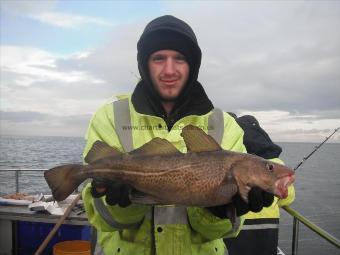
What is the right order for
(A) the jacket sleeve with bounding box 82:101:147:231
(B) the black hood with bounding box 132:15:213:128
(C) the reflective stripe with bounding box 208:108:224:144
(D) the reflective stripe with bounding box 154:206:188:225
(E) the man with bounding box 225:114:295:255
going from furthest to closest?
(E) the man with bounding box 225:114:295:255
(B) the black hood with bounding box 132:15:213:128
(C) the reflective stripe with bounding box 208:108:224:144
(D) the reflective stripe with bounding box 154:206:188:225
(A) the jacket sleeve with bounding box 82:101:147:231

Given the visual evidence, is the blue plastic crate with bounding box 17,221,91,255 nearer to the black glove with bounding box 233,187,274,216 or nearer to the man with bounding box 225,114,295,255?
the man with bounding box 225,114,295,255

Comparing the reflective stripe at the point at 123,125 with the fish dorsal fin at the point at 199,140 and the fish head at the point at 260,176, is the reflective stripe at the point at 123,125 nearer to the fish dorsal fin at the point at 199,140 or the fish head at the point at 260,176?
the fish dorsal fin at the point at 199,140

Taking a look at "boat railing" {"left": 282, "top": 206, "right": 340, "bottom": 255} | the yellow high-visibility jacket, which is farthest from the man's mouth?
"boat railing" {"left": 282, "top": 206, "right": 340, "bottom": 255}

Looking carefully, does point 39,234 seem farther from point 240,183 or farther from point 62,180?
point 240,183

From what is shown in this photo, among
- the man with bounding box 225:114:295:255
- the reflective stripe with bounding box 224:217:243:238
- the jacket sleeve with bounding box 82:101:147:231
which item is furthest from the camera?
the man with bounding box 225:114:295:255

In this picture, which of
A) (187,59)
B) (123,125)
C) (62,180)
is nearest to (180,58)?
(187,59)

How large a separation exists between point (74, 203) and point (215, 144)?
440 cm

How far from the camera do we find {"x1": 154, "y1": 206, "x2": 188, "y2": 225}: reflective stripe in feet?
12.2

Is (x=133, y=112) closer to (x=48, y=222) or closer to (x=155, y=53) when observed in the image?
(x=155, y=53)

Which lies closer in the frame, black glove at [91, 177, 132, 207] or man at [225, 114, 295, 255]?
black glove at [91, 177, 132, 207]

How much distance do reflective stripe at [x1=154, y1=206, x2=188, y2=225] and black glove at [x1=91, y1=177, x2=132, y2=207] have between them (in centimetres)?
41

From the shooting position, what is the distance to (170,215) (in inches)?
148

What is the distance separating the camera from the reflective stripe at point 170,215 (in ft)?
12.2

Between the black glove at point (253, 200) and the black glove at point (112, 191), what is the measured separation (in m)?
1.01
